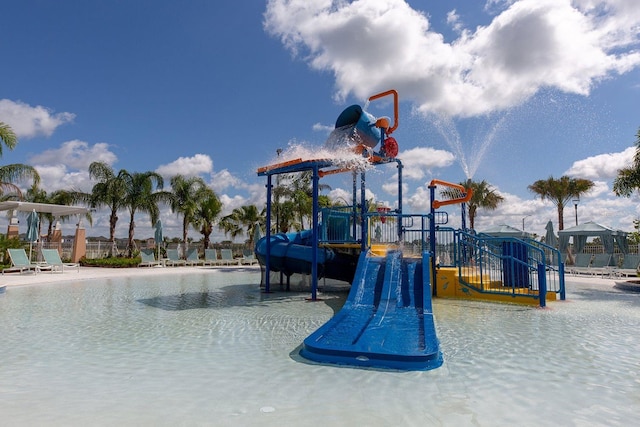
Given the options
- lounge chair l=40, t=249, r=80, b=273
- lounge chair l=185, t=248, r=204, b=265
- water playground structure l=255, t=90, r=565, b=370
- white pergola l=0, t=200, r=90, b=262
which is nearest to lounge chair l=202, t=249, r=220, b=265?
lounge chair l=185, t=248, r=204, b=265

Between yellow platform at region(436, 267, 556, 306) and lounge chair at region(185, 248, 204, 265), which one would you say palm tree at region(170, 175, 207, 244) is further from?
yellow platform at region(436, 267, 556, 306)

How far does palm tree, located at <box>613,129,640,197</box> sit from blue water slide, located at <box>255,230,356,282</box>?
1096 cm

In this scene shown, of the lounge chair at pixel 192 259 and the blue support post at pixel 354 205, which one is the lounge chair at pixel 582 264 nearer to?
the blue support post at pixel 354 205

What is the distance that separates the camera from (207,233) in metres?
33.5

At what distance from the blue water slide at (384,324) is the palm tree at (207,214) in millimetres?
24171

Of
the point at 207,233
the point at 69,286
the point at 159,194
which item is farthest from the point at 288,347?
the point at 207,233

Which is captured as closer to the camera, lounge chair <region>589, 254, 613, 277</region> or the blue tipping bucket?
the blue tipping bucket

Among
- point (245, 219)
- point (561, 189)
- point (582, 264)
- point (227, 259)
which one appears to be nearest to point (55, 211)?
point (227, 259)

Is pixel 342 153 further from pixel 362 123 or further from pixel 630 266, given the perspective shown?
pixel 630 266

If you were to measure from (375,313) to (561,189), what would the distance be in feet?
121

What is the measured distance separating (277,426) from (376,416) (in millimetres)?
768

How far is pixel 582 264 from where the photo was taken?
21.0 m

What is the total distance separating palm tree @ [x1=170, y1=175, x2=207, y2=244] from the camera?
99.1 feet

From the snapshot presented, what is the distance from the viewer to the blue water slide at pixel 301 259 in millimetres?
11575
